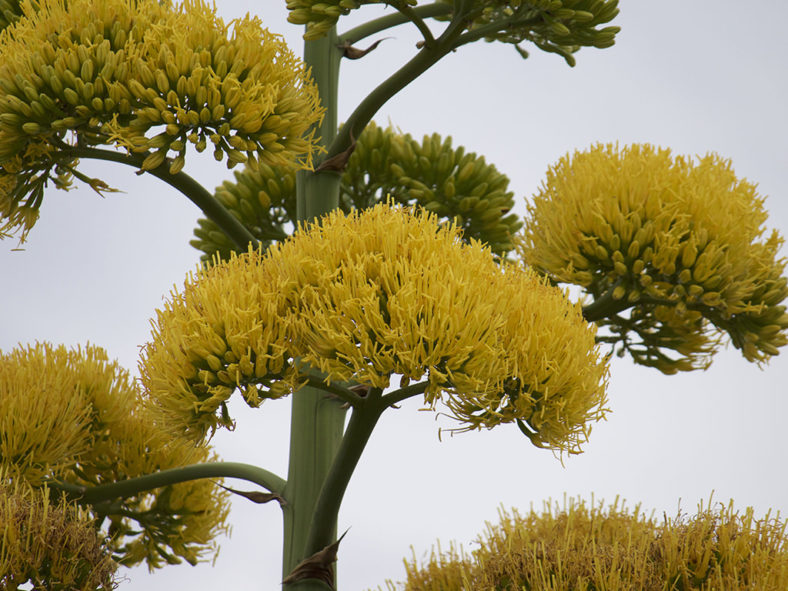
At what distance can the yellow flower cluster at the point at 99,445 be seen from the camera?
4.39m

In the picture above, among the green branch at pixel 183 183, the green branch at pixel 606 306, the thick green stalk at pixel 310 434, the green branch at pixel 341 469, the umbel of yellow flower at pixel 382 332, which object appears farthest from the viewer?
the green branch at pixel 606 306

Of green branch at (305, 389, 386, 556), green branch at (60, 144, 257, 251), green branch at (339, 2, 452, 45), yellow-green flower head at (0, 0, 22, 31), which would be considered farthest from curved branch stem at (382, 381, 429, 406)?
yellow-green flower head at (0, 0, 22, 31)

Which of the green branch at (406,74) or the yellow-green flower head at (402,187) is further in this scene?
the yellow-green flower head at (402,187)

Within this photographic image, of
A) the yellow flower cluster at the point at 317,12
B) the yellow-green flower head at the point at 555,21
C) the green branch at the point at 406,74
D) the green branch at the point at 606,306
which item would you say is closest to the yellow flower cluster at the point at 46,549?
the green branch at the point at 406,74

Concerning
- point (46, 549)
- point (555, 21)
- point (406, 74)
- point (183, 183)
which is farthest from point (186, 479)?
point (555, 21)

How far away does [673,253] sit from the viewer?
4.45 meters

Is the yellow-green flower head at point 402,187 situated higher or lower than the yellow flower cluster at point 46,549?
higher

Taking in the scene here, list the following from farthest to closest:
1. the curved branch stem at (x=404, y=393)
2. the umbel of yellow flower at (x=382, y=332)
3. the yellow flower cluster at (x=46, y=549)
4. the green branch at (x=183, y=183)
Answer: the green branch at (x=183, y=183) → the yellow flower cluster at (x=46, y=549) → the curved branch stem at (x=404, y=393) → the umbel of yellow flower at (x=382, y=332)

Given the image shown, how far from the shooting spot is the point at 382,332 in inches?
126

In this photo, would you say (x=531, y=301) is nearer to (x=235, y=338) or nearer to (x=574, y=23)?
(x=235, y=338)

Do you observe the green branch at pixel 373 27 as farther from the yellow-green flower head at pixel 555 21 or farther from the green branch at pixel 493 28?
the green branch at pixel 493 28

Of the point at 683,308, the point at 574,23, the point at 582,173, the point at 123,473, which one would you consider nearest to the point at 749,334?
the point at 683,308

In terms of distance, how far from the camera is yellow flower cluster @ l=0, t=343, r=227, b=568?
14.4 ft

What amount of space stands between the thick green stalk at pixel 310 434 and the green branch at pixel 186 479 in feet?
0.37
